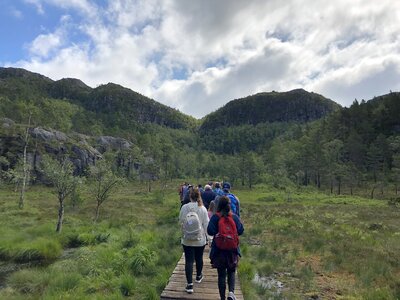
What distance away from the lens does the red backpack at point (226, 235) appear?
304 inches

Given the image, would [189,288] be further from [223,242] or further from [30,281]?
[30,281]

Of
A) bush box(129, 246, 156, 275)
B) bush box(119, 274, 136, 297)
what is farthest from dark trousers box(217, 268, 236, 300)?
bush box(129, 246, 156, 275)

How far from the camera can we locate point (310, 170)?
9575 centimetres

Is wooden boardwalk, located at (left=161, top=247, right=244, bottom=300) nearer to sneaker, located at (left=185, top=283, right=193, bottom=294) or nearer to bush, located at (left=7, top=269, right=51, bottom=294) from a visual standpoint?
sneaker, located at (left=185, top=283, right=193, bottom=294)

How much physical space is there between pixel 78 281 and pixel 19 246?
857 centimetres

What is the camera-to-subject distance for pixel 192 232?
29.0ft

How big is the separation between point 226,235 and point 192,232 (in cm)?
136

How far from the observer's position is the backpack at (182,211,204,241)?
28.9 feet

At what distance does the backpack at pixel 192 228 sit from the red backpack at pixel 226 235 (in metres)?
1.04

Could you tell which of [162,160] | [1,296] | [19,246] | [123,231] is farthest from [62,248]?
[162,160]

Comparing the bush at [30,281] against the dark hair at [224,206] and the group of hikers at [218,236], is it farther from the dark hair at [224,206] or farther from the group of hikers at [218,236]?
the dark hair at [224,206]

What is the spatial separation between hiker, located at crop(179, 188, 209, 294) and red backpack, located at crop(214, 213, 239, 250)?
1098 millimetres

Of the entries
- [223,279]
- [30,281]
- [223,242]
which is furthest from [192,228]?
[30,281]

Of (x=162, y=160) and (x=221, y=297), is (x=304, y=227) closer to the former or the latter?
(x=221, y=297)
